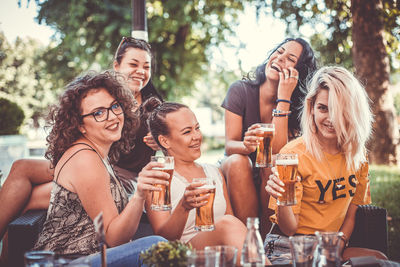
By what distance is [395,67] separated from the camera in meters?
13.0

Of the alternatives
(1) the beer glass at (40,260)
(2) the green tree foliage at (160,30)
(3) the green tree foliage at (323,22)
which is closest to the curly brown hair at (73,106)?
(1) the beer glass at (40,260)

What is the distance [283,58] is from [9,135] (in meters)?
7.71

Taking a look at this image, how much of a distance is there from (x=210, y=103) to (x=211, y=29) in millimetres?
38747

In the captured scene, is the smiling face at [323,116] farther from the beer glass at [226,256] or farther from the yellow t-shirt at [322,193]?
the beer glass at [226,256]

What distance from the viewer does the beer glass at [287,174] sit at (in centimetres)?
248

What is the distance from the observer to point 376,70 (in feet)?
28.3

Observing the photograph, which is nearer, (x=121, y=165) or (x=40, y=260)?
(x=40, y=260)

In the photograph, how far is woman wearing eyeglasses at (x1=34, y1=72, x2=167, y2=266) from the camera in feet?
7.74

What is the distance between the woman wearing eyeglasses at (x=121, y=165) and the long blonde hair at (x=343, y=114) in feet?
4.47

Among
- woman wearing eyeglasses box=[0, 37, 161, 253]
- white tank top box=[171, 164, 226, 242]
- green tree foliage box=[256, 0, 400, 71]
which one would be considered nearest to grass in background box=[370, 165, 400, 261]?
white tank top box=[171, 164, 226, 242]

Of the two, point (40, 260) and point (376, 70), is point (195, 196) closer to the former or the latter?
point (40, 260)

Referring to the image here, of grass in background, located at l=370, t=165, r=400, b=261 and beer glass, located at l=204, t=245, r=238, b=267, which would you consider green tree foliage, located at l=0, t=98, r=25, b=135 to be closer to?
grass in background, located at l=370, t=165, r=400, b=261

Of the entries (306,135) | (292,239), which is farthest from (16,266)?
(306,135)

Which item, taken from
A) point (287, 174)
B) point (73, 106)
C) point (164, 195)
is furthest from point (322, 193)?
point (73, 106)
